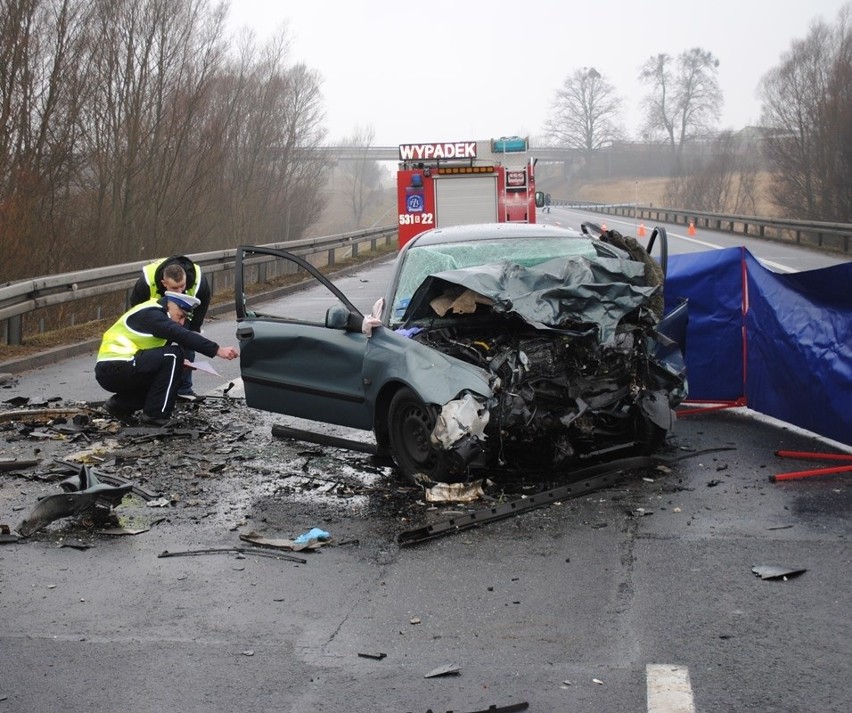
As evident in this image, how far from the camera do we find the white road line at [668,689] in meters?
3.87

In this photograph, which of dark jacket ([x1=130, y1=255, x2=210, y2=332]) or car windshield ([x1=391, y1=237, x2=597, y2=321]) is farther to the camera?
dark jacket ([x1=130, y1=255, x2=210, y2=332])

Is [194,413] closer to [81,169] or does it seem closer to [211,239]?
[81,169]

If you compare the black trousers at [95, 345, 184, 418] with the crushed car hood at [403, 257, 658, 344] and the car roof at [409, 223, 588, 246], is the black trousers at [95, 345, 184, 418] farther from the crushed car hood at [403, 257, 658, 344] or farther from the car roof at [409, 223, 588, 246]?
the crushed car hood at [403, 257, 658, 344]

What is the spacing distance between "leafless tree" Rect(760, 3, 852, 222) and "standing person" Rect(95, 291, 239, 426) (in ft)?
100

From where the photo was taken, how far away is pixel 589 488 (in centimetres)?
701

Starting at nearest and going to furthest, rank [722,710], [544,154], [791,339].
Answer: [722,710] < [791,339] < [544,154]

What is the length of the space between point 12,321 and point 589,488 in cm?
991

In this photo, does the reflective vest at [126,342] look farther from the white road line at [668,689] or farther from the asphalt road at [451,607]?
the white road line at [668,689]

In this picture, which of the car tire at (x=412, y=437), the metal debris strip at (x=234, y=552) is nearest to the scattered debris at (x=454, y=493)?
the car tire at (x=412, y=437)

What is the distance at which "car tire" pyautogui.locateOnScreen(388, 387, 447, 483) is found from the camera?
7.05 m

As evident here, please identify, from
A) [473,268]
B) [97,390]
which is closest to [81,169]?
[97,390]

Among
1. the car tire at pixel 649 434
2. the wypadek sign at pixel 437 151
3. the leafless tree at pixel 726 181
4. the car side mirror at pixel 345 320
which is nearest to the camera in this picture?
the car tire at pixel 649 434

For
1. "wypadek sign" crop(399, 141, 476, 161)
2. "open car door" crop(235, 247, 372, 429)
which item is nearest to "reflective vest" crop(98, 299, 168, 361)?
"open car door" crop(235, 247, 372, 429)

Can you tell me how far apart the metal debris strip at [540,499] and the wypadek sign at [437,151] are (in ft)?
54.2
